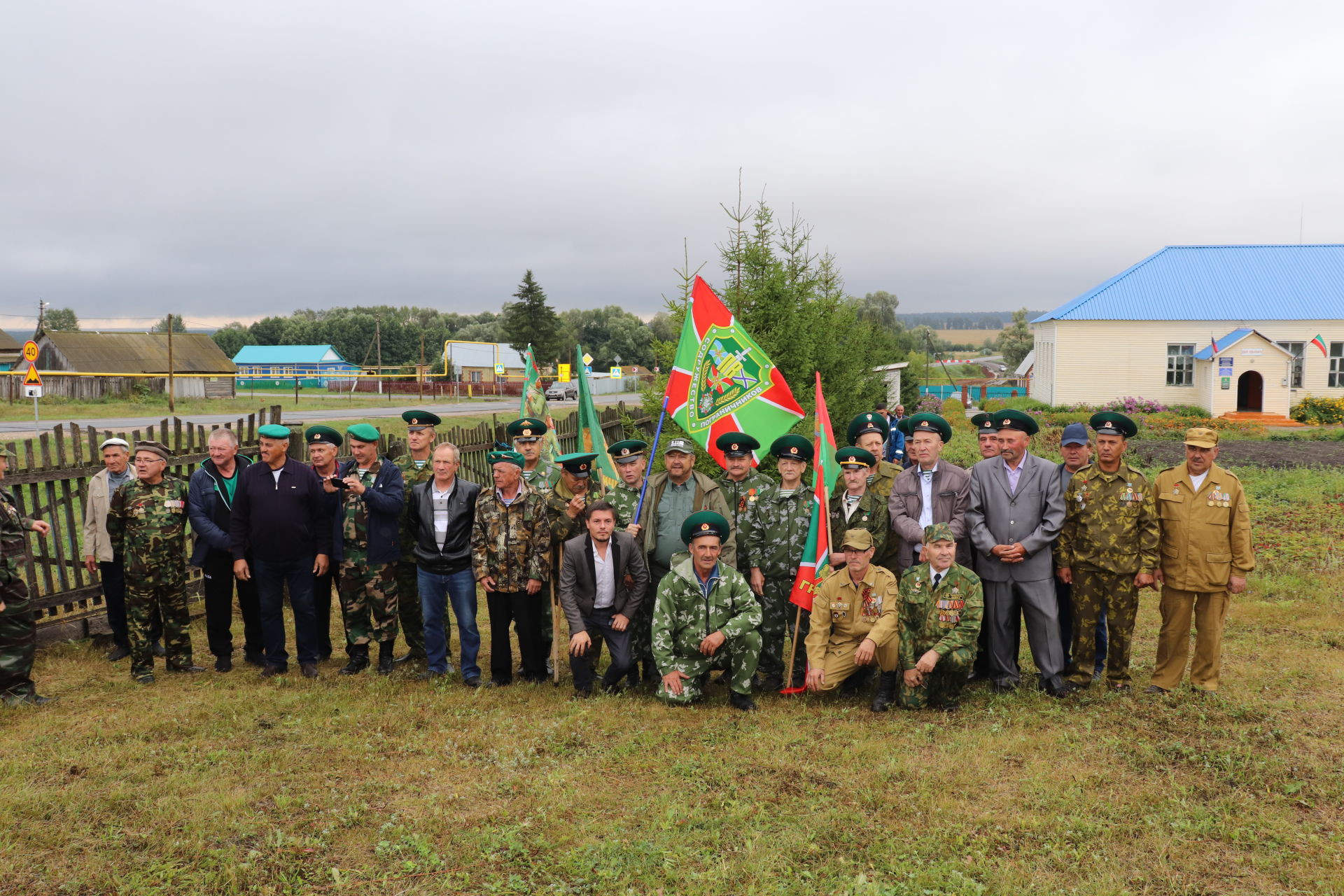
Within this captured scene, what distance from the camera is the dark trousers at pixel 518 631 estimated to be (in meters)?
6.76

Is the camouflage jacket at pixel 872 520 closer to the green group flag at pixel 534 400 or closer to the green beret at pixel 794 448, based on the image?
the green beret at pixel 794 448

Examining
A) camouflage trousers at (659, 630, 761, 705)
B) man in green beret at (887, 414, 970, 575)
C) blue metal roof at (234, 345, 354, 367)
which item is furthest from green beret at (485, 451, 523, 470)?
blue metal roof at (234, 345, 354, 367)

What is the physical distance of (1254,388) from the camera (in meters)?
33.1

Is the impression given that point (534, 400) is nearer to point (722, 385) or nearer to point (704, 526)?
point (722, 385)

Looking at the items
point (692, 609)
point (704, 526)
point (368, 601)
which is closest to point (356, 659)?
point (368, 601)

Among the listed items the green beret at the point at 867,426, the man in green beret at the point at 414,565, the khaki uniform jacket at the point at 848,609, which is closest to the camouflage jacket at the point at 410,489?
the man in green beret at the point at 414,565

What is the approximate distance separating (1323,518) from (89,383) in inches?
1604

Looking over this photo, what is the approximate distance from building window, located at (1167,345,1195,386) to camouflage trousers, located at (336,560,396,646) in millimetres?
34754

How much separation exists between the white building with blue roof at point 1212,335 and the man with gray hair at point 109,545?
34.0 metres

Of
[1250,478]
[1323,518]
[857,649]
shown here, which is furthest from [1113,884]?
[1250,478]

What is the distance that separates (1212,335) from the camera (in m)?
33.9

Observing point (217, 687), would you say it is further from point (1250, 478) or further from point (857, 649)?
point (1250, 478)

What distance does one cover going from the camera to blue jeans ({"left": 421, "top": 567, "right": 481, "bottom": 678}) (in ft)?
Result: 22.3

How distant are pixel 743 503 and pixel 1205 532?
3211mm
